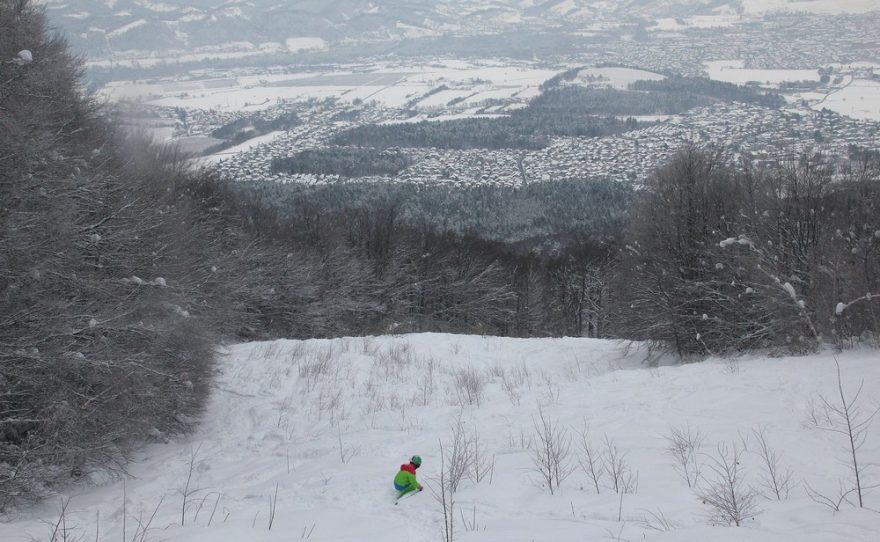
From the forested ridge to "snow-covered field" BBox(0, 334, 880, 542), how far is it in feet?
3.40

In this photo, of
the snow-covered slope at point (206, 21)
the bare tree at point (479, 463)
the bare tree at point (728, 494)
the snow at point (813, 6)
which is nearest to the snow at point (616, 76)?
the snow at point (813, 6)

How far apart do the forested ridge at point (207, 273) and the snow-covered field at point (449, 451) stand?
104 centimetres

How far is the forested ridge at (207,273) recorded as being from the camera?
7.23 m

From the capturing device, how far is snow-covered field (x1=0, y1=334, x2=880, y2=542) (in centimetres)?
451

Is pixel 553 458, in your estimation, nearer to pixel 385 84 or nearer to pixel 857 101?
pixel 857 101

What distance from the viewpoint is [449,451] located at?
677cm

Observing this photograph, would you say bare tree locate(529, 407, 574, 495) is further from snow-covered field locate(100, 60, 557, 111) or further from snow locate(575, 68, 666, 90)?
snow locate(575, 68, 666, 90)

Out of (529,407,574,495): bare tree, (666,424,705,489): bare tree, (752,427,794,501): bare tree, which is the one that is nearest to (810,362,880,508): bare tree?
(752,427,794,501): bare tree

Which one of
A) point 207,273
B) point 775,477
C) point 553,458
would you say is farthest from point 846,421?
point 207,273

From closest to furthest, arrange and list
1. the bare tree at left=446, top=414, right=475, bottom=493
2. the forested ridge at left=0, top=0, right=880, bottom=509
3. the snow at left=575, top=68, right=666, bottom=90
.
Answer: the bare tree at left=446, top=414, right=475, bottom=493 → the forested ridge at left=0, top=0, right=880, bottom=509 → the snow at left=575, top=68, right=666, bottom=90

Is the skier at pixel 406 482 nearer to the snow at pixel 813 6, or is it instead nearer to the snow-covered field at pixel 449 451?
the snow-covered field at pixel 449 451

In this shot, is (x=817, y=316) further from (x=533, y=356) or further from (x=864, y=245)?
(x=533, y=356)

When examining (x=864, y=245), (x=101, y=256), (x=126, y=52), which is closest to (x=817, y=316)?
(x=864, y=245)

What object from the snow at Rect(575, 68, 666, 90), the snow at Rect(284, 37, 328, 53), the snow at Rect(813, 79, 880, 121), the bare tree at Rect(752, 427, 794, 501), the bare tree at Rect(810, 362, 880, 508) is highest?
the snow at Rect(284, 37, 328, 53)
